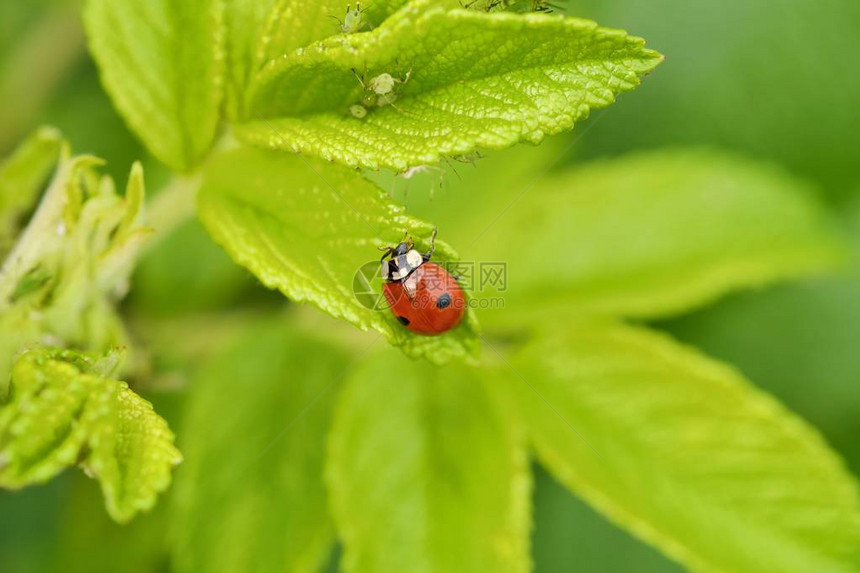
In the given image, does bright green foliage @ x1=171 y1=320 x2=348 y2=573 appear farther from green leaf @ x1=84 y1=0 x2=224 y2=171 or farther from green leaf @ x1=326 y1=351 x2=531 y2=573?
green leaf @ x1=84 y1=0 x2=224 y2=171

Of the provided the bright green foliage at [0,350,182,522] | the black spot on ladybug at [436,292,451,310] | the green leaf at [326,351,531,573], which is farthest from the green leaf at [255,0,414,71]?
the green leaf at [326,351,531,573]

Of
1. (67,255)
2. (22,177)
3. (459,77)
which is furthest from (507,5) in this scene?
(22,177)

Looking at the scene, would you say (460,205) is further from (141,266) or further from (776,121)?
(776,121)

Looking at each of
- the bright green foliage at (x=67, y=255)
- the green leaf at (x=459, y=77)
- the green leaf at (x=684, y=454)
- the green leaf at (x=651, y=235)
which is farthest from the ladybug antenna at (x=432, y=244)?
the green leaf at (x=651, y=235)

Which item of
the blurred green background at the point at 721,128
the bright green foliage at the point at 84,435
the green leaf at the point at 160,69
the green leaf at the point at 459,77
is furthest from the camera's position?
the blurred green background at the point at 721,128

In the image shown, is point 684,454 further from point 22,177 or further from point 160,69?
point 22,177

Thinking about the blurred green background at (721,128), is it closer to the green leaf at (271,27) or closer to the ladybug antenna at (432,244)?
the green leaf at (271,27)

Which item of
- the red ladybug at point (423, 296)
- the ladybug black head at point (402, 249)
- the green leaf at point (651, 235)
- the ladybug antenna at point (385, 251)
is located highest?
the ladybug antenna at point (385, 251)
